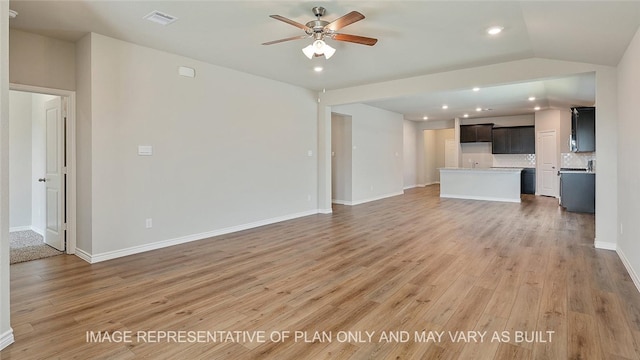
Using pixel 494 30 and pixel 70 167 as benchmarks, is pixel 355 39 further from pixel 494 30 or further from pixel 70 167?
pixel 70 167

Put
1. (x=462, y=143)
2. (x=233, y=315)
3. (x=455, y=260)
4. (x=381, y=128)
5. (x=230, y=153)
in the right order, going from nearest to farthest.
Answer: (x=233, y=315) < (x=455, y=260) < (x=230, y=153) < (x=381, y=128) < (x=462, y=143)

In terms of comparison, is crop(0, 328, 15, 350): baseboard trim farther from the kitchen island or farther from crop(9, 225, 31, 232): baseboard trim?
the kitchen island

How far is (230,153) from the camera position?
17.1ft

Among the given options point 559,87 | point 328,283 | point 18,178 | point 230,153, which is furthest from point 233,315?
point 559,87

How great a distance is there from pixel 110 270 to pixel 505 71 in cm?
574

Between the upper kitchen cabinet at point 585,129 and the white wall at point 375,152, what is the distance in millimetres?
4604

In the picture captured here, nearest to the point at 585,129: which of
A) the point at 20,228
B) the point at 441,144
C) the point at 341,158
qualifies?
the point at 341,158

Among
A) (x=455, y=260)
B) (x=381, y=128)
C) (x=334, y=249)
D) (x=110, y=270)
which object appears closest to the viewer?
(x=110, y=270)

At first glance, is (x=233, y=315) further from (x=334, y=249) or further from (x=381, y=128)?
(x=381, y=128)

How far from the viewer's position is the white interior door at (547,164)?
9.57 m

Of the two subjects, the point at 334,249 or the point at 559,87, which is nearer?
the point at 334,249

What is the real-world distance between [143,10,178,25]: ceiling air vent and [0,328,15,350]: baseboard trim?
9.41ft

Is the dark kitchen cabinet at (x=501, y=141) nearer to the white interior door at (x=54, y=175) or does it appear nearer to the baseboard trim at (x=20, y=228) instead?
the white interior door at (x=54, y=175)

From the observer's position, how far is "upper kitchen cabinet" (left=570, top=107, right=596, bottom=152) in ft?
23.8
